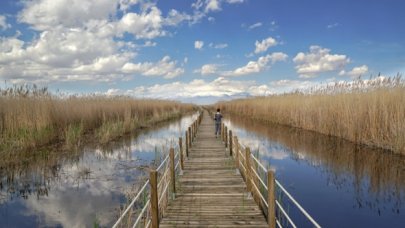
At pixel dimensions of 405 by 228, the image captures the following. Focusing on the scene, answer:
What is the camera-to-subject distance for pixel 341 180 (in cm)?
891

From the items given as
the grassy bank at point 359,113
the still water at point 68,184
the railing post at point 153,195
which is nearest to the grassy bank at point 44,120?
the still water at point 68,184

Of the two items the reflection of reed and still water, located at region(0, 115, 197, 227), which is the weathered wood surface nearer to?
still water, located at region(0, 115, 197, 227)

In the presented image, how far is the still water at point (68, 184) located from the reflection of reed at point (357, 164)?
244 inches

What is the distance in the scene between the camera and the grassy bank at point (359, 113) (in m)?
11.1

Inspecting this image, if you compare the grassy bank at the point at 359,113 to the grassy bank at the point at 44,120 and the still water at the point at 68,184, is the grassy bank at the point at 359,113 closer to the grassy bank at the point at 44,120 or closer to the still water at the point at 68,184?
the still water at the point at 68,184

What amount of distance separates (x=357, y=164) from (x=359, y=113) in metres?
3.68

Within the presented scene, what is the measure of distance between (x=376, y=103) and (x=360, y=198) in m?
6.36

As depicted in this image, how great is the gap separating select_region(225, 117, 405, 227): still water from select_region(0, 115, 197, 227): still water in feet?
15.1

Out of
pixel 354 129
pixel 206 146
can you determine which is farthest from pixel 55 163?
pixel 354 129

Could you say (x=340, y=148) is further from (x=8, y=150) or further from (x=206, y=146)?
(x=8, y=150)

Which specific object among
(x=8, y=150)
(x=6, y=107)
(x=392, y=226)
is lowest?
(x=392, y=226)

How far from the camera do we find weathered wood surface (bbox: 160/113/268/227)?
211 inches

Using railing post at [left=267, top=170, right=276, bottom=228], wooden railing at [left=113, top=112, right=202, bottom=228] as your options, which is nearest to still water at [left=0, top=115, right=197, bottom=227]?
wooden railing at [left=113, top=112, right=202, bottom=228]

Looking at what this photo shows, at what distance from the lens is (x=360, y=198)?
746 centimetres
